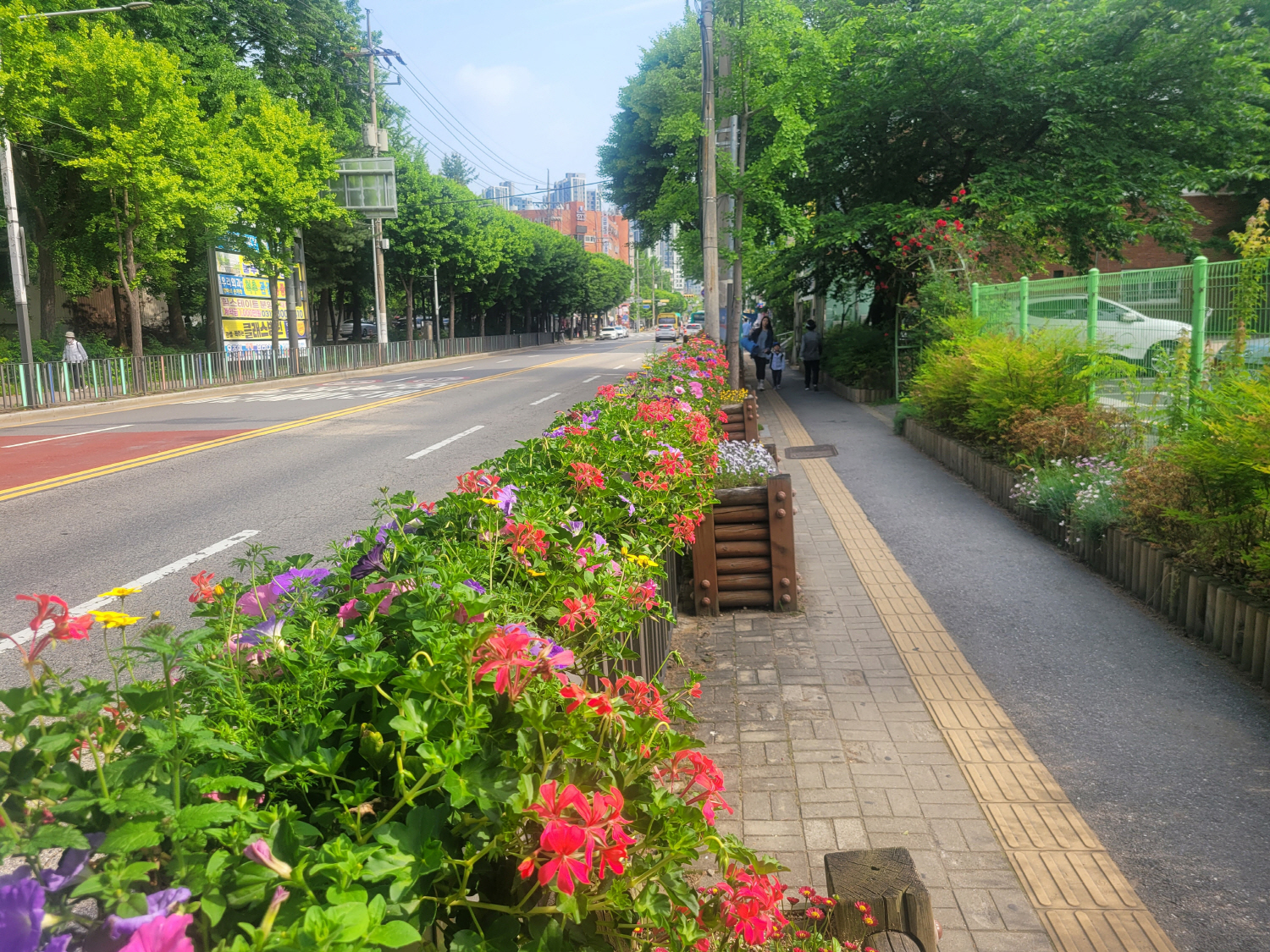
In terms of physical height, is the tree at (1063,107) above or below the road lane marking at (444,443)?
above

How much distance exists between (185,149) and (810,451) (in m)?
19.2

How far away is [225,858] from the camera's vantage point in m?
1.25

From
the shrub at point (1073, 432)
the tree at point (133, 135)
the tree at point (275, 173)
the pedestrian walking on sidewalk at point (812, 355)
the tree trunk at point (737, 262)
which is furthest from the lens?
the tree at point (275, 173)

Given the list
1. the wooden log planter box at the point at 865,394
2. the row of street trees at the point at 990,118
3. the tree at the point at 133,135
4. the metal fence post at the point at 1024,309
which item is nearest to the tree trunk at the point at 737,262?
the row of street trees at the point at 990,118

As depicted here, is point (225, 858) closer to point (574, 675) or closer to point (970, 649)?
point (574, 675)

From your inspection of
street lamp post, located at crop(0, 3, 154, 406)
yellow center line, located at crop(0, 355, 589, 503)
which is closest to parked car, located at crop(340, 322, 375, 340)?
street lamp post, located at crop(0, 3, 154, 406)

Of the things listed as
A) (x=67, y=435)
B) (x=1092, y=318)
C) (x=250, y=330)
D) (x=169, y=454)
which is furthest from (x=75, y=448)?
(x=250, y=330)

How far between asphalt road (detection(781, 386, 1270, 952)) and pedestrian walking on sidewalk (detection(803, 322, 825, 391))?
16898mm

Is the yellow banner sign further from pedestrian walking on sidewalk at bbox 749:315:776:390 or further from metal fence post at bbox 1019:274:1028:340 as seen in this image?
metal fence post at bbox 1019:274:1028:340

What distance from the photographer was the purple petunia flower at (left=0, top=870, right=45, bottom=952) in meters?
1.03

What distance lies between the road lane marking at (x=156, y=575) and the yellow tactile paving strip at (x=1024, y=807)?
15.5ft

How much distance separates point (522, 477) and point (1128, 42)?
2313 cm

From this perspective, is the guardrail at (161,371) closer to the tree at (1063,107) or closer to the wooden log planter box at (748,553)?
the tree at (1063,107)

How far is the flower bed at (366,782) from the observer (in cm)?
119
